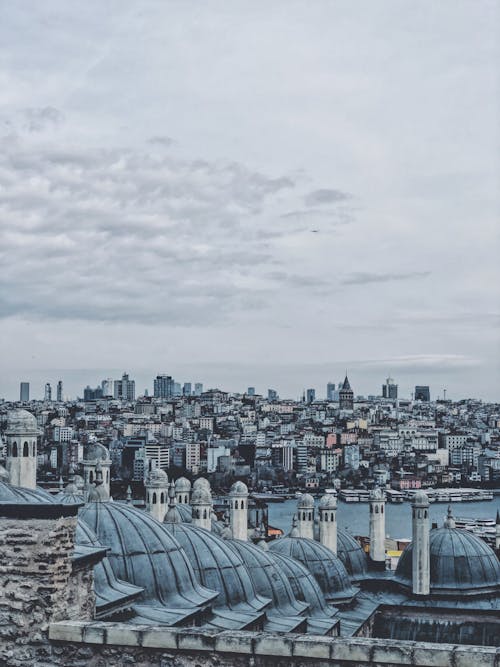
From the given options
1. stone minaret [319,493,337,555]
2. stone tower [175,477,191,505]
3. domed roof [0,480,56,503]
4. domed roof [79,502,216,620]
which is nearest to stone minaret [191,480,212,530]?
stone minaret [319,493,337,555]

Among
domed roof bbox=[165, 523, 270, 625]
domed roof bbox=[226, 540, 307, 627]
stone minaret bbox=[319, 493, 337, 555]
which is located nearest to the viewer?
domed roof bbox=[165, 523, 270, 625]

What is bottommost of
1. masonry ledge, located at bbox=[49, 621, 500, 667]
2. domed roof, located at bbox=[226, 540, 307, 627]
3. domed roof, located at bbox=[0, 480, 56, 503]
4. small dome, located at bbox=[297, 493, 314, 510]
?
domed roof, located at bbox=[226, 540, 307, 627]

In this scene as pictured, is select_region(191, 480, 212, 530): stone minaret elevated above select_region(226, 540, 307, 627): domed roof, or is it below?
above

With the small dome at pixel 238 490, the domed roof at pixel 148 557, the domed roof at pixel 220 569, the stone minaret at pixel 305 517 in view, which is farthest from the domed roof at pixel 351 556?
the domed roof at pixel 148 557

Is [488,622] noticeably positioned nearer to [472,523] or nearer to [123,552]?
[123,552]

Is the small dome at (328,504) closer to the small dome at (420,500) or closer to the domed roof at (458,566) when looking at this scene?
the small dome at (420,500)

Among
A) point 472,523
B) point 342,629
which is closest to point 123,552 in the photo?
point 342,629

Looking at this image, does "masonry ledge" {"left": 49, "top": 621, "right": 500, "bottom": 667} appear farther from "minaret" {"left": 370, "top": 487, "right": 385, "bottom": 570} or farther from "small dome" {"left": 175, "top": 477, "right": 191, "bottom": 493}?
"small dome" {"left": 175, "top": 477, "right": 191, "bottom": 493}
